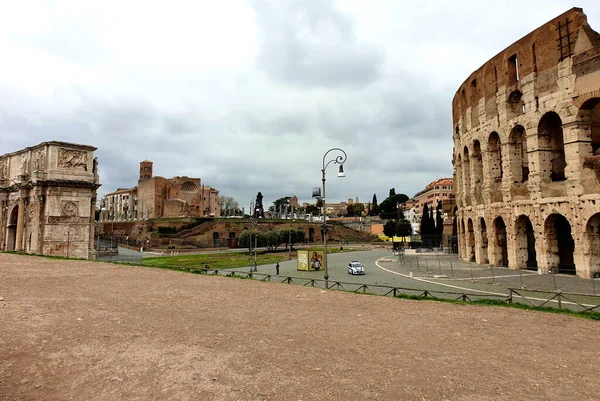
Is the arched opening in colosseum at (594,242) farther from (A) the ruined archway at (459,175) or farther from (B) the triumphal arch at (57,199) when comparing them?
(B) the triumphal arch at (57,199)

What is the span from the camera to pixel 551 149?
2694 cm

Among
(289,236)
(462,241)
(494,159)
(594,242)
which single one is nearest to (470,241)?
(462,241)

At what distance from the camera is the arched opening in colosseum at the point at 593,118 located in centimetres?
2381

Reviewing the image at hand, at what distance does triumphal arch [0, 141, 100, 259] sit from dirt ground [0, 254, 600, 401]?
25774mm

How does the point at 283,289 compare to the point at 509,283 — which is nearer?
the point at 283,289

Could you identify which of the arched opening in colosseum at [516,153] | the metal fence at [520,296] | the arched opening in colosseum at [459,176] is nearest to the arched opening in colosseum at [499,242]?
the arched opening in colosseum at [516,153]

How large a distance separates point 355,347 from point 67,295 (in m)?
12.3

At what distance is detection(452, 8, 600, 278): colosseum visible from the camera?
23.6m

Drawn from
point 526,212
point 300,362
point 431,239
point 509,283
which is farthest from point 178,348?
point 431,239

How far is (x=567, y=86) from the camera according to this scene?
24578mm

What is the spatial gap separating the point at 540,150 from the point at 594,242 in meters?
7.50

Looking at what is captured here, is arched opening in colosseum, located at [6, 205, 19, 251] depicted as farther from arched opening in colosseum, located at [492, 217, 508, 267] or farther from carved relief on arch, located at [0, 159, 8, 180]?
arched opening in colosseum, located at [492, 217, 508, 267]

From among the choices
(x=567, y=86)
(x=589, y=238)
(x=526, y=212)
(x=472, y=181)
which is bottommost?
(x=589, y=238)

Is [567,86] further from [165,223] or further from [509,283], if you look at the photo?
[165,223]
